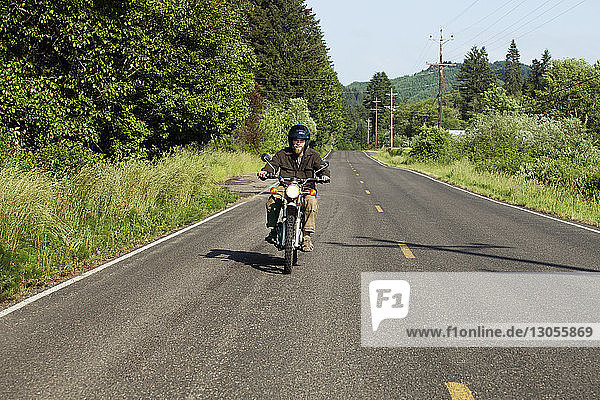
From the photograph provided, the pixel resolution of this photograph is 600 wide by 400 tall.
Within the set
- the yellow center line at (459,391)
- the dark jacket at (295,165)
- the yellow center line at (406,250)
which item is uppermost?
the dark jacket at (295,165)

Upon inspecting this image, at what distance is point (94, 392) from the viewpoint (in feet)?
13.7

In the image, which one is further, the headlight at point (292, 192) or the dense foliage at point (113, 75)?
the dense foliage at point (113, 75)

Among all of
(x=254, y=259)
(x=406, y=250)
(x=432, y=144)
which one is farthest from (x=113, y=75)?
(x=432, y=144)

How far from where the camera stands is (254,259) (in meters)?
9.38

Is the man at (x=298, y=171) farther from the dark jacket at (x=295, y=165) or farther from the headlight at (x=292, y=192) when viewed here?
the headlight at (x=292, y=192)

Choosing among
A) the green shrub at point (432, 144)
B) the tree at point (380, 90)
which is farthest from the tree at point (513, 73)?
the green shrub at point (432, 144)

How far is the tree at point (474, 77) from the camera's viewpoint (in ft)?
399

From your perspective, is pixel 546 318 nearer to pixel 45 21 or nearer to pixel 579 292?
pixel 579 292

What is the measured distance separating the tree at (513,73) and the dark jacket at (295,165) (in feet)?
429

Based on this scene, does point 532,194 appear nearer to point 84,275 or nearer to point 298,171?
point 298,171

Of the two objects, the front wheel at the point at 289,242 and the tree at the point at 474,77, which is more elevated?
the tree at the point at 474,77

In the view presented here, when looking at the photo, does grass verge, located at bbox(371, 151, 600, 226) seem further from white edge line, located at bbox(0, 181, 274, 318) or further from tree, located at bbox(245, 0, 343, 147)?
tree, located at bbox(245, 0, 343, 147)

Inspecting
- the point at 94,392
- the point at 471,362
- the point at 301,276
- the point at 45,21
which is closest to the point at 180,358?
the point at 94,392

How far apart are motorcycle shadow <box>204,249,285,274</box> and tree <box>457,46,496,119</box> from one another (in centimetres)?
11703
